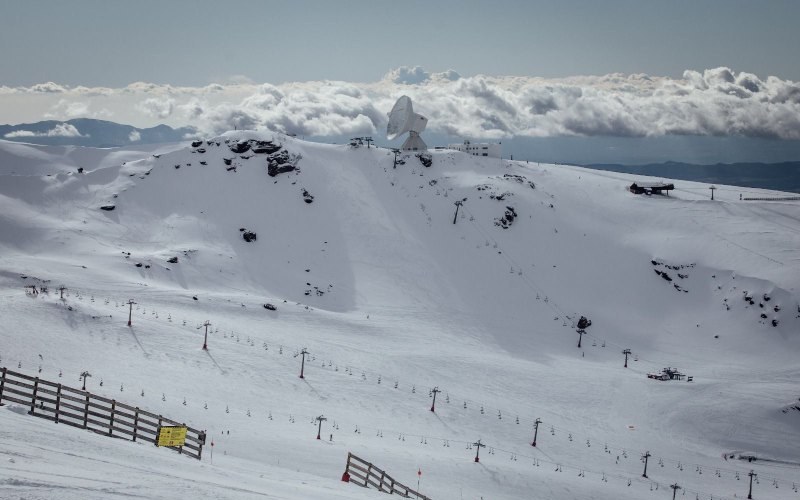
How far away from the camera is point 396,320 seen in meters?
75.0

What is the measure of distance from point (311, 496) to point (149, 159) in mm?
102870

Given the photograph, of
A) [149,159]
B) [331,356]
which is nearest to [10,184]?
[149,159]

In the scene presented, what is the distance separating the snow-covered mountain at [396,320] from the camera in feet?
119

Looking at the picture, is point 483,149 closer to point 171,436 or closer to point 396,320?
point 396,320

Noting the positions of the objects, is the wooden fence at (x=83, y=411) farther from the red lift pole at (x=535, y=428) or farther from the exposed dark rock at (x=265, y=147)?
the exposed dark rock at (x=265, y=147)

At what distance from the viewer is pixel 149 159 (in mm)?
110938

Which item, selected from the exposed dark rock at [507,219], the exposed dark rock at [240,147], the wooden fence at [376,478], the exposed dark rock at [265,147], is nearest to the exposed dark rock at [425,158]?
the exposed dark rock at [507,219]

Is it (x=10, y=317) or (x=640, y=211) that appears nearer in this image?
(x=10, y=317)

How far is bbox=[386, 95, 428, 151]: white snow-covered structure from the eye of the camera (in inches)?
4811

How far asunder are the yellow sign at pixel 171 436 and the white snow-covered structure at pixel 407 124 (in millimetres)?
103760

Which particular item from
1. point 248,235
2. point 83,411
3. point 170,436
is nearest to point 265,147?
point 248,235

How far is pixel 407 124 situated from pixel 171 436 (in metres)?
104

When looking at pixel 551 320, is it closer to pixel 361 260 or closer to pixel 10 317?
pixel 361 260

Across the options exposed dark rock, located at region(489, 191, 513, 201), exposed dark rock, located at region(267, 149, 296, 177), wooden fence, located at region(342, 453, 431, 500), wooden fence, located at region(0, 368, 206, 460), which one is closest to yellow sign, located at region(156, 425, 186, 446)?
wooden fence, located at region(0, 368, 206, 460)
